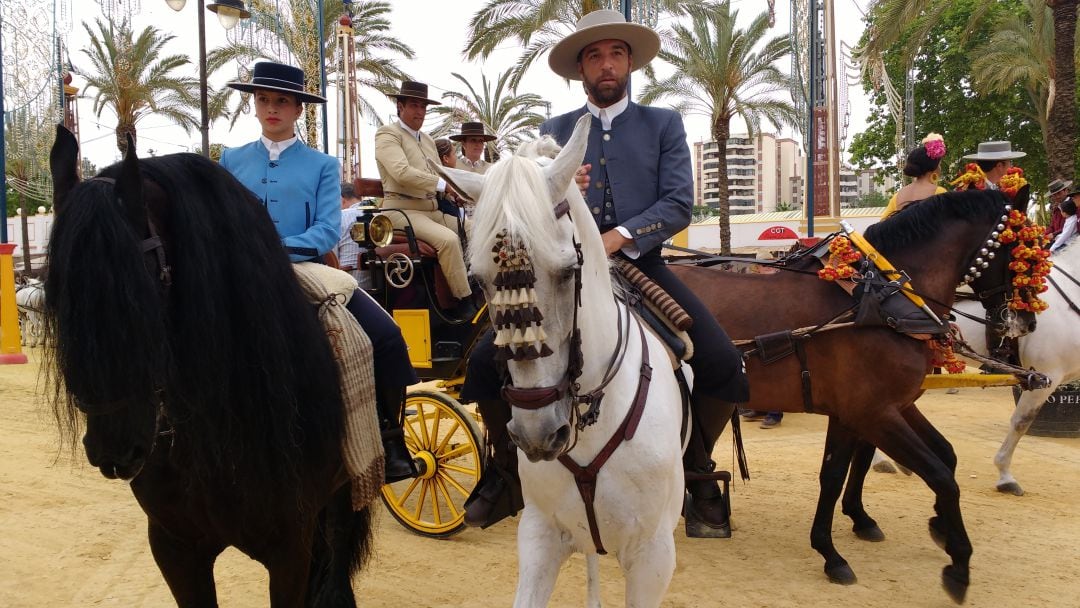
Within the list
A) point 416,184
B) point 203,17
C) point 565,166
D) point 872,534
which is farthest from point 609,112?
point 203,17

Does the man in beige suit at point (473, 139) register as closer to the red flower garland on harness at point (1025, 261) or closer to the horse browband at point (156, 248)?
the red flower garland on harness at point (1025, 261)

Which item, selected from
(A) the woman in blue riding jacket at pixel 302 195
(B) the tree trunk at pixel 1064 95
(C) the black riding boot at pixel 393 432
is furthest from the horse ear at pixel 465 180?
(B) the tree trunk at pixel 1064 95

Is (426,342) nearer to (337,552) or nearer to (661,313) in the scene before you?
(337,552)

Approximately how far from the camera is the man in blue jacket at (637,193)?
350 cm

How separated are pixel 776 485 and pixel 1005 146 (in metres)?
3.95

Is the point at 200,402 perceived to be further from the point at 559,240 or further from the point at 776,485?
the point at 776,485

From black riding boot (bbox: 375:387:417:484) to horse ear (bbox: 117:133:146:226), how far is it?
163 cm

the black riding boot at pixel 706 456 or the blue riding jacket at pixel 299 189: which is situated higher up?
the blue riding jacket at pixel 299 189

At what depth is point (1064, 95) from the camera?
12.2m

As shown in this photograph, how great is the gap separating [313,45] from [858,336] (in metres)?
19.4

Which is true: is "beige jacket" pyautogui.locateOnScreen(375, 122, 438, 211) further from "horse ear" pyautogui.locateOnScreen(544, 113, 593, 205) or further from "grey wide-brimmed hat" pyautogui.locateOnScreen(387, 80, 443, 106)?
→ "horse ear" pyautogui.locateOnScreen(544, 113, 593, 205)

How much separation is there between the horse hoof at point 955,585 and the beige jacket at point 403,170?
4.23m

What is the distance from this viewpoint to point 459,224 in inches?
255

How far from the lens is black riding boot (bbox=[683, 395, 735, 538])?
3.64 m
